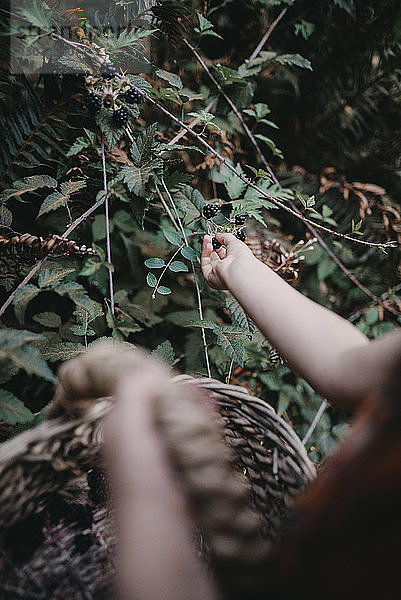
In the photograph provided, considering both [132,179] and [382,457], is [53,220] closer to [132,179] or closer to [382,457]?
[132,179]

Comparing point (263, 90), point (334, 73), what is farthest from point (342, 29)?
point (263, 90)

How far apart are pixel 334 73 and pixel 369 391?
1271 mm

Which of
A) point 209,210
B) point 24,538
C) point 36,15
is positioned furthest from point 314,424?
point 36,15

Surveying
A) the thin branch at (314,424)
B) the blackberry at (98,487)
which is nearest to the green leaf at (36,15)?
the blackberry at (98,487)

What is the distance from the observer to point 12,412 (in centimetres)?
56

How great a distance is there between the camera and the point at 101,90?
30.6 inches

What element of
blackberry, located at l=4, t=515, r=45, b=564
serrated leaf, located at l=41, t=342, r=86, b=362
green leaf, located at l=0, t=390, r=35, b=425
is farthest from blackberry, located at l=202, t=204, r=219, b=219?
blackberry, located at l=4, t=515, r=45, b=564

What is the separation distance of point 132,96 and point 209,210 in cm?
26

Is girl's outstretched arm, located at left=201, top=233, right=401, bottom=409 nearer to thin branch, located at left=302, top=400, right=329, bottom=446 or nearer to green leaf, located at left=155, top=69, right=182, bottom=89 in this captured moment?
green leaf, located at left=155, top=69, right=182, bottom=89

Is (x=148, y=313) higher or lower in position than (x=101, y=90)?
lower

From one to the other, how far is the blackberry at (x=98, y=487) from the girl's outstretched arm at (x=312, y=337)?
40 centimetres

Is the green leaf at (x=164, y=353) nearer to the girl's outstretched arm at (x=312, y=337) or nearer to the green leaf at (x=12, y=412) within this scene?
the girl's outstretched arm at (x=312, y=337)

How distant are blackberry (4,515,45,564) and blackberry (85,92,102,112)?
71 cm

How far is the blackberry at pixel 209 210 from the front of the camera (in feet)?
2.84
